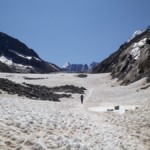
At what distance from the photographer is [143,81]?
5328 cm

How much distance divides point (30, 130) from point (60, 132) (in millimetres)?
1870

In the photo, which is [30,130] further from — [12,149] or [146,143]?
[146,143]

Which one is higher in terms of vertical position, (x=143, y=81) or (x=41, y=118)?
(x=143, y=81)

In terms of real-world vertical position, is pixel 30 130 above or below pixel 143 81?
below

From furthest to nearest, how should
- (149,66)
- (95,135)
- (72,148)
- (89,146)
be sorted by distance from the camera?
(149,66), (95,135), (89,146), (72,148)

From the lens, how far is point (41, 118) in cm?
1617

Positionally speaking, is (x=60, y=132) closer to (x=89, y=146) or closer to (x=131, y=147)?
(x=89, y=146)

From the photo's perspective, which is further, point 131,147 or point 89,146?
point 131,147

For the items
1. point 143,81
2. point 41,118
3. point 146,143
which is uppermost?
point 143,81

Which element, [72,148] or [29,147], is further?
[72,148]

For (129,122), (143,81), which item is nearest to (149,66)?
(143,81)

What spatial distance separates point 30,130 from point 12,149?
110 inches

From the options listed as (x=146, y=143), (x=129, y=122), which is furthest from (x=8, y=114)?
(x=129, y=122)

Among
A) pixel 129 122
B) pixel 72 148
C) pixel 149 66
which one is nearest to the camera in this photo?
pixel 72 148
